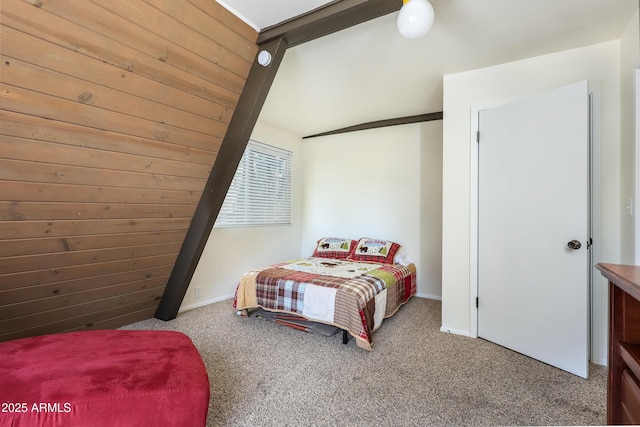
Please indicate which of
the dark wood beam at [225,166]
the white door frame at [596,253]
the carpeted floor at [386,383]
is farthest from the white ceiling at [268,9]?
the carpeted floor at [386,383]

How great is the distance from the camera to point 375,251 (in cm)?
369

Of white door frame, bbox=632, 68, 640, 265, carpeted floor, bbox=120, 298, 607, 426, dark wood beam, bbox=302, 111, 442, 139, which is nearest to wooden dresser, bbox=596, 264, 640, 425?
carpeted floor, bbox=120, 298, 607, 426

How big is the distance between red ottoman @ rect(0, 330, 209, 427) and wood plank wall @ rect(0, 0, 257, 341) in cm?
64

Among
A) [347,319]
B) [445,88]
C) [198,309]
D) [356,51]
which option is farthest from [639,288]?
[198,309]

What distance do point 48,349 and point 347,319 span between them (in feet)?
5.85

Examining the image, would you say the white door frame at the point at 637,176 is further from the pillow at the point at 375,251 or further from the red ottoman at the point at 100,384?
the red ottoman at the point at 100,384

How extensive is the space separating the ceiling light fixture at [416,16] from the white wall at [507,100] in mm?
1200

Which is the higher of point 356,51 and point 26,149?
point 356,51

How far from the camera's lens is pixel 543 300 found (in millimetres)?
2045

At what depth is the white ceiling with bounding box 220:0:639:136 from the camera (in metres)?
1.74

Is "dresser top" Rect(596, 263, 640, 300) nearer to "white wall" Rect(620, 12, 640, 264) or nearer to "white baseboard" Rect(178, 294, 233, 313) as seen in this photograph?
"white wall" Rect(620, 12, 640, 264)

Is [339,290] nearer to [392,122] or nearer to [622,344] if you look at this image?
[622,344]

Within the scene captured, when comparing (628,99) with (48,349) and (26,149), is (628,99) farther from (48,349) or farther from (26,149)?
(48,349)

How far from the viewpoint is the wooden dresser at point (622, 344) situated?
32.7 inches
